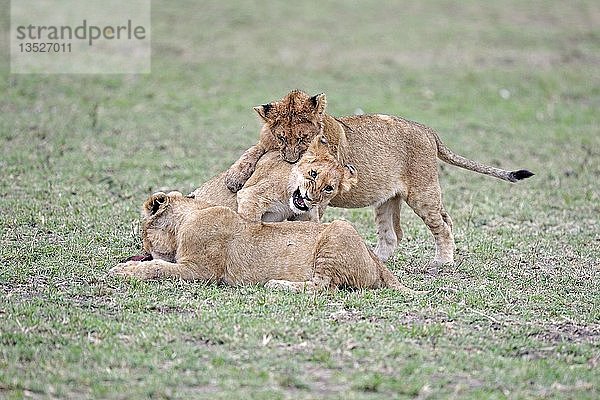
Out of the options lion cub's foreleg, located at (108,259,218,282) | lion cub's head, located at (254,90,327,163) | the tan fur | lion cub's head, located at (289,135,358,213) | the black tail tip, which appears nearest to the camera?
lion cub's foreleg, located at (108,259,218,282)

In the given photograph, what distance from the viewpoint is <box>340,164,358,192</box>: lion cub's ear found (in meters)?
7.86

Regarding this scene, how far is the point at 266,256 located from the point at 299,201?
663 millimetres

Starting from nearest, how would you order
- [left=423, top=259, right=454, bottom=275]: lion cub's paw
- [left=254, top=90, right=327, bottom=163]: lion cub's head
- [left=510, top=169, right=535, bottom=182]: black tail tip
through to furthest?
[left=254, top=90, right=327, bottom=163]: lion cub's head < [left=423, top=259, right=454, bottom=275]: lion cub's paw < [left=510, top=169, right=535, bottom=182]: black tail tip

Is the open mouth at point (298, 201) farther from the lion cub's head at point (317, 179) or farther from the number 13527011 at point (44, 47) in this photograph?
the number 13527011 at point (44, 47)

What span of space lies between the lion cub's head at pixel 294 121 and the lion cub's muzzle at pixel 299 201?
566 millimetres

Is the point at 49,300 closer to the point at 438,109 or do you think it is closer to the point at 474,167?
the point at 474,167

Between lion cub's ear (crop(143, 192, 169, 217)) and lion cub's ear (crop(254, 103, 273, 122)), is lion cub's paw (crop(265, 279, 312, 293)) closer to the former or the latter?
lion cub's ear (crop(143, 192, 169, 217))

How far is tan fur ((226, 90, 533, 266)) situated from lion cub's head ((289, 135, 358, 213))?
37cm

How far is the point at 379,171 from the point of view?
8.77 meters

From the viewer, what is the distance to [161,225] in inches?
298

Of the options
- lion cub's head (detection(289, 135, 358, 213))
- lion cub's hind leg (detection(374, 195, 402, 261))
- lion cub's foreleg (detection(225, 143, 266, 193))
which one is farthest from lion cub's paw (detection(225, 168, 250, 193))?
lion cub's hind leg (detection(374, 195, 402, 261))

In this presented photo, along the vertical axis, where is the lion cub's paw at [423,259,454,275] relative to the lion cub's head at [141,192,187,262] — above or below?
below

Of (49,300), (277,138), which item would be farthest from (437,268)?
(49,300)

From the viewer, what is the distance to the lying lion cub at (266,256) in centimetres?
712
